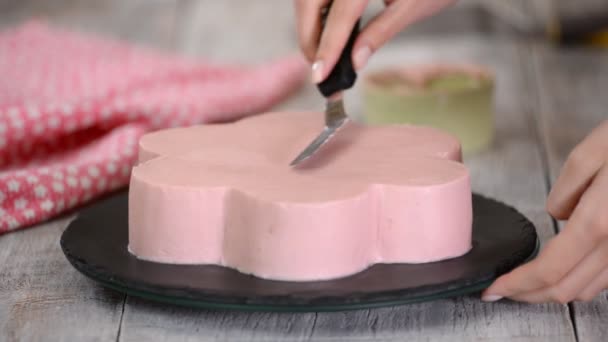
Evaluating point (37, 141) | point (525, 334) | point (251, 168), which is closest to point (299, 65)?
point (37, 141)

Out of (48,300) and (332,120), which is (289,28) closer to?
(332,120)

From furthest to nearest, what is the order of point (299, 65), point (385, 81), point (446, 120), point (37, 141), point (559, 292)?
point (299, 65) < point (385, 81) < point (446, 120) < point (37, 141) < point (559, 292)

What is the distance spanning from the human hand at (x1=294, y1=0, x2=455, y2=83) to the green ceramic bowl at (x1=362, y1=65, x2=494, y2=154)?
0.90 ft

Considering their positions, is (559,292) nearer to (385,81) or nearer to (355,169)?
A: (355,169)

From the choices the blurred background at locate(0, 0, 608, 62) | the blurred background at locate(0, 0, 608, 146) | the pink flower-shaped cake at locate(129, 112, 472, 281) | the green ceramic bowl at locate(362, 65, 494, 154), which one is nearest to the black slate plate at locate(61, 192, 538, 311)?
the pink flower-shaped cake at locate(129, 112, 472, 281)

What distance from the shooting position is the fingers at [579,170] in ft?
2.95

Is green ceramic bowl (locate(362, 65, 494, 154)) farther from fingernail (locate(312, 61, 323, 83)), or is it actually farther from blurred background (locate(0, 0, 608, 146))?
fingernail (locate(312, 61, 323, 83))

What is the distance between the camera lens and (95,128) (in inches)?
56.6

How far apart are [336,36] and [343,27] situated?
0.04 feet

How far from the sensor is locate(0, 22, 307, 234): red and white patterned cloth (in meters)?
1.23

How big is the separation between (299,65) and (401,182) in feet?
2.99

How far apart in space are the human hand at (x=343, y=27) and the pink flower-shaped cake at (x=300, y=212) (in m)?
0.11

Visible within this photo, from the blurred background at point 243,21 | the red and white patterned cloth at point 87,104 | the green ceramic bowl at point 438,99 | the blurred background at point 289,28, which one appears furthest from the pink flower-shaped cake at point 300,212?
the blurred background at point 243,21

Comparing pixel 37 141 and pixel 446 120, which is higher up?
pixel 37 141
